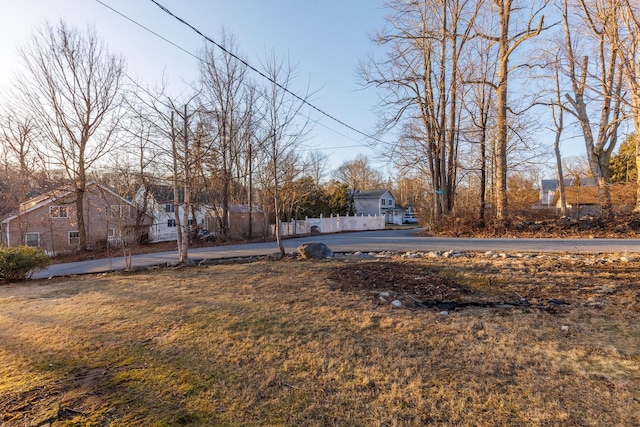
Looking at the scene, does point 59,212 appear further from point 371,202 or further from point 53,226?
point 371,202

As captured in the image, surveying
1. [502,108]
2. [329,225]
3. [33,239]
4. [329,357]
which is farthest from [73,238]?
[502,108]

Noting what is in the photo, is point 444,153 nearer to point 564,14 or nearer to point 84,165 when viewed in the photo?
point 564,14

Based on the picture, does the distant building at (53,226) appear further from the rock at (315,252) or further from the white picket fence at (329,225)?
the rock at (315,252)

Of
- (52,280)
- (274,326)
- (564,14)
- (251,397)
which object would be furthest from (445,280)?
(564,14)

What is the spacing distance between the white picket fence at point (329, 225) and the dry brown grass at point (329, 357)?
18.5 metres

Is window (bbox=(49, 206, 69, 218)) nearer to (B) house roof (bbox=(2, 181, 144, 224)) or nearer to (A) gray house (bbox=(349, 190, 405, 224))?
(B) house roof (bbox=(2, 181, 144, 224))

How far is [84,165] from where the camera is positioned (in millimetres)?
16344

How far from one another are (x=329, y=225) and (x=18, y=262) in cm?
1996

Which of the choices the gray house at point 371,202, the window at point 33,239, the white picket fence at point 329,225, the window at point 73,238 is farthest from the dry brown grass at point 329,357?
the gray house at point 371,202

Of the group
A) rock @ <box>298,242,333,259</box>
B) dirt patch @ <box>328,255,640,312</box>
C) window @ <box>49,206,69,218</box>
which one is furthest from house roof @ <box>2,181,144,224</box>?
dirt patch @ <box>328,255,640,312</box>

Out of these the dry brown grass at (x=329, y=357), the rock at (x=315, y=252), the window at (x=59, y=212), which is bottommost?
the dry brown grass at (x=329, y=357)

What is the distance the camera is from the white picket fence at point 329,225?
2453cm

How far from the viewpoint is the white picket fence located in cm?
2453

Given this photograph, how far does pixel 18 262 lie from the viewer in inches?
331
